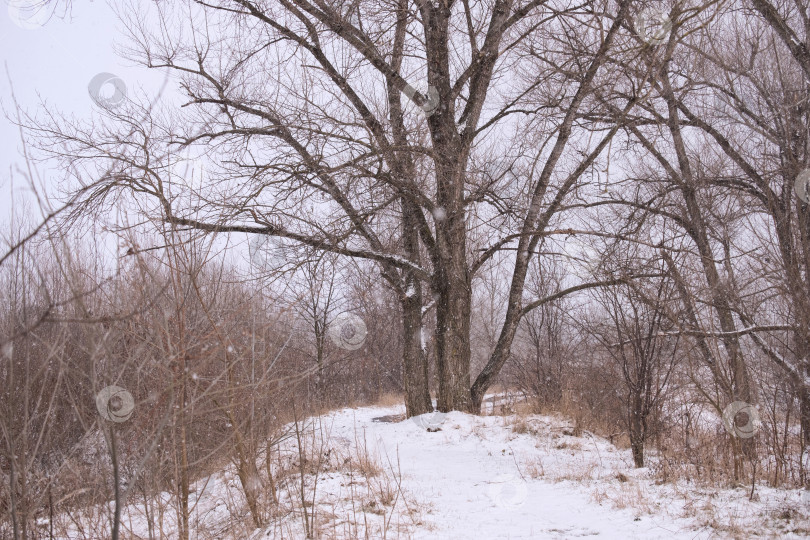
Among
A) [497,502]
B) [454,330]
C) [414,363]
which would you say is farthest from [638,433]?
[414,363]

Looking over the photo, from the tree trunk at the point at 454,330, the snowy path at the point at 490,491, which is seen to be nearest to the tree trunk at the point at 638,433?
the snowy path at the point at 490,491

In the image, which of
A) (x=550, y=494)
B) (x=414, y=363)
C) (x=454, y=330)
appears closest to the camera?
(x=550, y=494)

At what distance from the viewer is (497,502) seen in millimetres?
4941

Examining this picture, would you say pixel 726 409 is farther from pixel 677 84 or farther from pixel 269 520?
pixel 677 84

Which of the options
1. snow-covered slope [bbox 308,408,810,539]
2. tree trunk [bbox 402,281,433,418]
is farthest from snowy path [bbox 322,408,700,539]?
tree trunk [bbox 402,281,433,418]

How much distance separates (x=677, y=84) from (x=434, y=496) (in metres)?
9.87

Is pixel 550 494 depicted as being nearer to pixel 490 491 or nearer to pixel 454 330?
pixel 490 491

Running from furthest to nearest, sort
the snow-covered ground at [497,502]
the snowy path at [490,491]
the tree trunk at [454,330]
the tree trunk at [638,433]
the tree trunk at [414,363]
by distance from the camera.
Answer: the tree trunk at [414,363], the tree trunk at [454,330], the tree trunk at [638,433], the snowy path at [490,491], the snow-covered ground at [497,502]

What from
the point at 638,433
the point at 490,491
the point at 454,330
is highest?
the point at 454,330

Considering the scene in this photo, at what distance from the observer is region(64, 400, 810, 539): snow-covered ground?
3852 millimetres

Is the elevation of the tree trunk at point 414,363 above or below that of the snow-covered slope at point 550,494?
above

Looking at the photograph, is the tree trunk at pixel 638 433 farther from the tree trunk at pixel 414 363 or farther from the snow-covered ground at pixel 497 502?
the tree trunk at pixel 414 363

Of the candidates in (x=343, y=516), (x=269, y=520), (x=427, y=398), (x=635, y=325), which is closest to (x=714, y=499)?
(x=635, y=325)

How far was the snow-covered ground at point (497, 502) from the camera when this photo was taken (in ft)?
12.6
